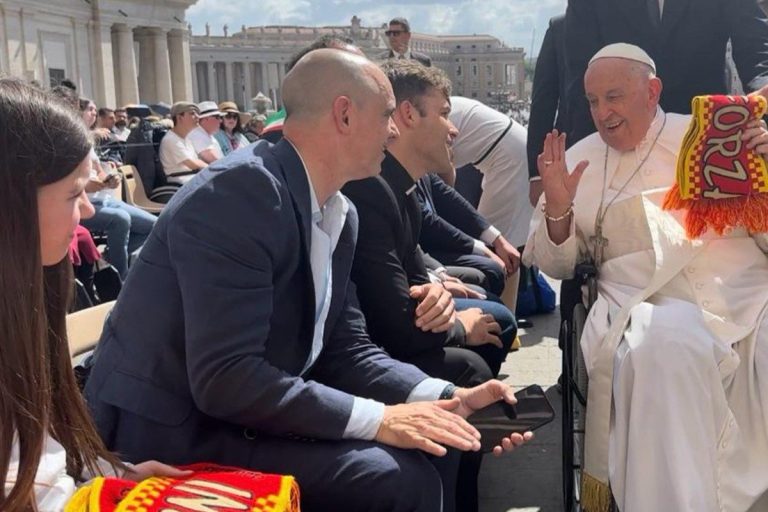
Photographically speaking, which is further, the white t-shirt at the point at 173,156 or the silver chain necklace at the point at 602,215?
the white t-shirt at the point at 173,156

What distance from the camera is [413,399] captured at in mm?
2418

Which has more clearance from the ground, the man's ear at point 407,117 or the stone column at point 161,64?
the stone column at point 161,64

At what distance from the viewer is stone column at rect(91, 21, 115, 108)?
3725 centimetres

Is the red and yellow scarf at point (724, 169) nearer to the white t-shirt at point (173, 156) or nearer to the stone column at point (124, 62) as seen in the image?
the white t-shirt at point (173, 156)

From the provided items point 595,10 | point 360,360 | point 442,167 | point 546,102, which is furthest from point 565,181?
point 546,102

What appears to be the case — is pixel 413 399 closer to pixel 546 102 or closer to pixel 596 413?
pixel 596 413

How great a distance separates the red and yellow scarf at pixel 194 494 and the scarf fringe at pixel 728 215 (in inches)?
70.4

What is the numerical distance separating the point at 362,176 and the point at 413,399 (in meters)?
0.63

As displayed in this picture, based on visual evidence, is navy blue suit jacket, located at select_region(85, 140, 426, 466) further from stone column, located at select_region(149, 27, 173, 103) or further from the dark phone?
stone column, located at select_region(149, 27, 173, 103)

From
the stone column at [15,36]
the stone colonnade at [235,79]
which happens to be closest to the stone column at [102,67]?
the stone column at [15,36]

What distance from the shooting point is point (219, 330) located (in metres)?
1.95

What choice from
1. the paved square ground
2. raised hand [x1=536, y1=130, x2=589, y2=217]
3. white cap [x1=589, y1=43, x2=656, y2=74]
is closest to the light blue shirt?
raised hand [x1=536, y1=130, x2=589, y2=217]

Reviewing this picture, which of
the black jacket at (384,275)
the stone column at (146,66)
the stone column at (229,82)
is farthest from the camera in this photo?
the stone column at (229,82)

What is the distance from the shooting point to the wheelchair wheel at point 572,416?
2.89m
